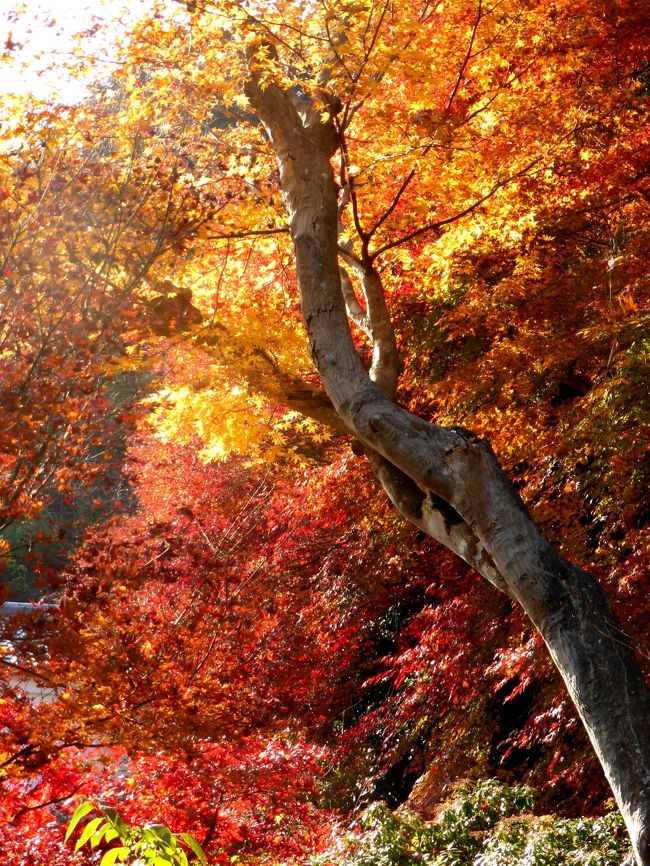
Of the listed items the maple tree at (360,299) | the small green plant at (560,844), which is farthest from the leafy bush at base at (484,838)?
the maple tree at (360,299)

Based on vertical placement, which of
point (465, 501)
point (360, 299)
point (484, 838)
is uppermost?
point (360, 299)

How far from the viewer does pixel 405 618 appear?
11.0m

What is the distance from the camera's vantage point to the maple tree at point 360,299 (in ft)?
15.0

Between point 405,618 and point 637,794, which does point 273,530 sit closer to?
point 405,618

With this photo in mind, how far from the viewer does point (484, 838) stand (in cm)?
596

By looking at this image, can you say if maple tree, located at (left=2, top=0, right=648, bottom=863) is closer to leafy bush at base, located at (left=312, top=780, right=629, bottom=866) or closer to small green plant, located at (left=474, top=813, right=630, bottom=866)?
leafy bush at base, located at (left=312, top=780, right=629, bottom=866)

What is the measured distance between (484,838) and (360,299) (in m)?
5.72

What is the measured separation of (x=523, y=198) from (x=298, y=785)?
552 centimetres

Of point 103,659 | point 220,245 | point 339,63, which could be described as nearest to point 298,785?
point 103,659

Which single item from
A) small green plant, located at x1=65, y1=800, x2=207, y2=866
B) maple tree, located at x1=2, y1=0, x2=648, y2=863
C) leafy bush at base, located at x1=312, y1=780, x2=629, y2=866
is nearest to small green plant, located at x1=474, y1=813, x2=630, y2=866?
leafy bush at base, located at x1=312, y1=780, x2=629, y2=866

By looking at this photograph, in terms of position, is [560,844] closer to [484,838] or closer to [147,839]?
[484,838]

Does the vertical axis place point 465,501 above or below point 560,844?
above

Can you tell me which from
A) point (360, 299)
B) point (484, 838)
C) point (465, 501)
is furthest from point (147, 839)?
point (360, 299)

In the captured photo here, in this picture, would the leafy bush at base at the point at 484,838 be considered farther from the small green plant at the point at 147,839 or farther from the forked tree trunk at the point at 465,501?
the small green plant at the point at 147,839
